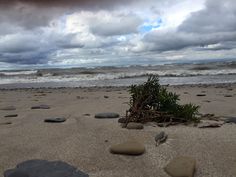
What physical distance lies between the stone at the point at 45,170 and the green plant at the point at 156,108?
1.78 metres

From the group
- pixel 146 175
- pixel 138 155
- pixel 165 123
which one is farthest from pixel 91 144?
pixel 165 123

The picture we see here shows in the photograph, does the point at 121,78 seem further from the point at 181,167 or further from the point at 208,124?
the point at 181,167

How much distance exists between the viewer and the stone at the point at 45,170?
3.00m

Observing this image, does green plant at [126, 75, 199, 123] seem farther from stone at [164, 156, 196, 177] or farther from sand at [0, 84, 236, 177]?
stone at [164, 156, 196, 177]

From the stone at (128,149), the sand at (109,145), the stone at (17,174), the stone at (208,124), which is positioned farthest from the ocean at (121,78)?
the stone at (17,174)

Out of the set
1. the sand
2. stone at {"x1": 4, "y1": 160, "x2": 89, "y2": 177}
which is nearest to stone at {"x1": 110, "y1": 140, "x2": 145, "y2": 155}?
the sand

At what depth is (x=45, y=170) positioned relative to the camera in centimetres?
307

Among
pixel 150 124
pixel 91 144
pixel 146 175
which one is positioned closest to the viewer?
pixel 146 175

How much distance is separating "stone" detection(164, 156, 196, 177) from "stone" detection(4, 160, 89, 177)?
76cm

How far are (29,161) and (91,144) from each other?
31.9 inches

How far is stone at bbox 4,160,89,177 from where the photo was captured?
118 inches

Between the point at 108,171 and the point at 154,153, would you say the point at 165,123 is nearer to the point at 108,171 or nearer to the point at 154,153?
the point at 154,153

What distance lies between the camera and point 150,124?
15.8 ft

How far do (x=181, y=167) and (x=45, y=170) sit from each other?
122 centimetres
